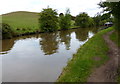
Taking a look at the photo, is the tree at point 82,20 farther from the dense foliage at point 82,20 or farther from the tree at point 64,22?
the tree at point 64,22

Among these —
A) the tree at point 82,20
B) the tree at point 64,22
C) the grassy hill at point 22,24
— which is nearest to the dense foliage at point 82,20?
the tree at point 82,20

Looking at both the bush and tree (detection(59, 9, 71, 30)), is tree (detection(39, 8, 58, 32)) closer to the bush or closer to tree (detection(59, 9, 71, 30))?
tree (detection(59, 9, 71, 30))

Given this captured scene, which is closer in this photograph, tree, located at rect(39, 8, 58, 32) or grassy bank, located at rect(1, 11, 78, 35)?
grassy bank, located at rect(1, 11, 78, 35)

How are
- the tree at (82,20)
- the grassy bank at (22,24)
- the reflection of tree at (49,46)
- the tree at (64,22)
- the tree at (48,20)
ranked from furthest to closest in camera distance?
1. the tree at (82,20)
2. the tree at (64,22)
3. the tree at (48,20)
4. the grassy bank at (22,24)
5. the reflection of tree at (49,46)

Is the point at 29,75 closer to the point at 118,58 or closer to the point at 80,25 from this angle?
the point at 118,58

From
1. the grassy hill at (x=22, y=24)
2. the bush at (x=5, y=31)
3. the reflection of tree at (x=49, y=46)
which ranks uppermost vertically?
the grassy hill at (x=22, y=24)

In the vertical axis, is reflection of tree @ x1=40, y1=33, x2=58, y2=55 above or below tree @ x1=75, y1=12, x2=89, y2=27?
below

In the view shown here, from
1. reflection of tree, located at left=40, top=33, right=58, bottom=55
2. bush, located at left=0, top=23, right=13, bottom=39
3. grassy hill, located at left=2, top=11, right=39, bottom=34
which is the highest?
grassy hill, located at left=2, top=11, right=39, bottom=34

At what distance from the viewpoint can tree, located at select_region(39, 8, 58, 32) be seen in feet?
149

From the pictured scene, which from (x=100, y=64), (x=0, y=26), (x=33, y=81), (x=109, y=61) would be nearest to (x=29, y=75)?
(x=33, y=81)

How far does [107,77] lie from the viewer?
8.40 meters

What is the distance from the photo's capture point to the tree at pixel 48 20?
1785 inches

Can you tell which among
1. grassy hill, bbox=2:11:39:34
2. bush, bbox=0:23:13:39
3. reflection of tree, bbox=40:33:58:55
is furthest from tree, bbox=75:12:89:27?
reflection of tree, bbox=40:33:58:55

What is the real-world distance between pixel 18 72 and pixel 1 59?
507 cm
